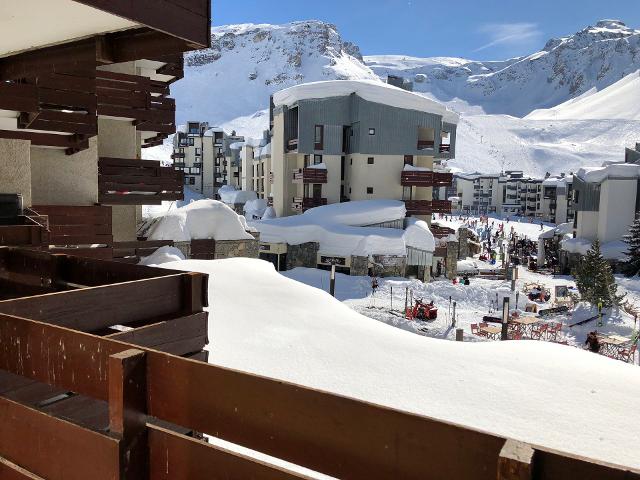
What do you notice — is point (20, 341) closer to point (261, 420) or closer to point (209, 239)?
point (261, 420)

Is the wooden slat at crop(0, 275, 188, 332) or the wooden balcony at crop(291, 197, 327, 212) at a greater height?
the wooden balcony at crop(291, 197, 327, 212)

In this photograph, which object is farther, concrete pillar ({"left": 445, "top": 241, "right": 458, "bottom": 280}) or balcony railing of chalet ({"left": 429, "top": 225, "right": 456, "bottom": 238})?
balcony railing of chalet ({"left": 429, "top": 225, "right": 456, "bottom": 238})

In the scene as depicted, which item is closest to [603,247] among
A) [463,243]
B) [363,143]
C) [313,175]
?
[463,243]

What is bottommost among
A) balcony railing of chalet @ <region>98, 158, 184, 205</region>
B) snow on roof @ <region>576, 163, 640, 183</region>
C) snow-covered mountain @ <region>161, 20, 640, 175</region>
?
balcony railing of chalet @ <region>98, 158, 184, 205</region>

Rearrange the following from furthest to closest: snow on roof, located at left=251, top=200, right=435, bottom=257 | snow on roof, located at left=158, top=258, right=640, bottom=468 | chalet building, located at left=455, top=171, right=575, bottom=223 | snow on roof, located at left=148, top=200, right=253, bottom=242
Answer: chalet building, located at left=455, top=171, right=575, bottom=223, snow on roof, located at left=251, top=200, right=435, bottom=257, snow on roof, located at left=148, top=200, right=253, bottom=242, snow on roof, located at left=158, top=258, right=640, bottom=468

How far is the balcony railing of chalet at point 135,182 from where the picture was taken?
533 inches

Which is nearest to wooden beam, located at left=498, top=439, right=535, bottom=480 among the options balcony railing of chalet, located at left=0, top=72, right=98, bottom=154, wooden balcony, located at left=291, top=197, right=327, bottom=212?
balcony railing of chalet, located at left=0, top=72, right=98, bottom=154

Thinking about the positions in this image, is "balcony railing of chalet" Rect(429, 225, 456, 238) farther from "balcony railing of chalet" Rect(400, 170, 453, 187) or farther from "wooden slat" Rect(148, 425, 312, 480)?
"wooden slat" Rect(148, 425, 312, 480)

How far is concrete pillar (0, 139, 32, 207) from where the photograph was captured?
8955mm

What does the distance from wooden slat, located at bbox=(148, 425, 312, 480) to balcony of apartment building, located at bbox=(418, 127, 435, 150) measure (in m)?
37.1

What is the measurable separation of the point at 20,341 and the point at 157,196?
12.7m

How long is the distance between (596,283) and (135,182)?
22.5 m

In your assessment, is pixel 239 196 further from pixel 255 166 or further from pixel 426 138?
pixel 426 138

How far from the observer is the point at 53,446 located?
2.41 meters
